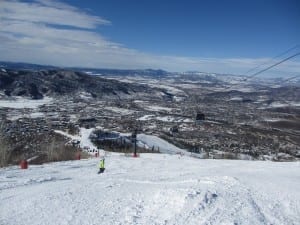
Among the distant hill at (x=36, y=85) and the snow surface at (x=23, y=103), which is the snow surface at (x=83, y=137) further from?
the distant hill at (x=36, y=85)

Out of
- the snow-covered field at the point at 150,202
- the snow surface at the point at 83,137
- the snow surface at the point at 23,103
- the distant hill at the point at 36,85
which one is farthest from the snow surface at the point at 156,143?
the distant hill at the point at 36,85

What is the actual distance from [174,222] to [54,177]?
8.50 meters

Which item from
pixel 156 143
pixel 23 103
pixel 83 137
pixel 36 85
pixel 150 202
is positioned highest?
pixel 150 202

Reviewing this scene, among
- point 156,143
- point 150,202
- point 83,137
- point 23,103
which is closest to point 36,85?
point 23,103

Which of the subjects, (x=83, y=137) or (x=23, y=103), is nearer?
(x=83, y=137)

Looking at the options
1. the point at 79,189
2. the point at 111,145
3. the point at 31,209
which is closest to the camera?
the point at 31,209

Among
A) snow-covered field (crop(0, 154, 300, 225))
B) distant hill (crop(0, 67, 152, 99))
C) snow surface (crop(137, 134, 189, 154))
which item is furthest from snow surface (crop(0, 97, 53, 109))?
snow-covered field (crop(0, 154, 300, 225))

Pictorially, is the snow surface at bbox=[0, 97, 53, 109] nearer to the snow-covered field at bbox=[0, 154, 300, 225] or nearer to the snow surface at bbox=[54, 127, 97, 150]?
the snow surface at bbox=[54, 127, 97, 150]

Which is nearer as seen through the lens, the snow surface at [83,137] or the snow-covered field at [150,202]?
the snow-covered field at [150,202]

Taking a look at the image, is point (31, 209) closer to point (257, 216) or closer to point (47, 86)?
point (257, 216)

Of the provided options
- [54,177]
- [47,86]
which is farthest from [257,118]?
[54,177]

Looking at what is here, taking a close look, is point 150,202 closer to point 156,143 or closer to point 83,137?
point 156,143

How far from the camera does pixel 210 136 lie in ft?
314

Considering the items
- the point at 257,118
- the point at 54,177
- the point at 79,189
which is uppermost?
the point at 79,189
